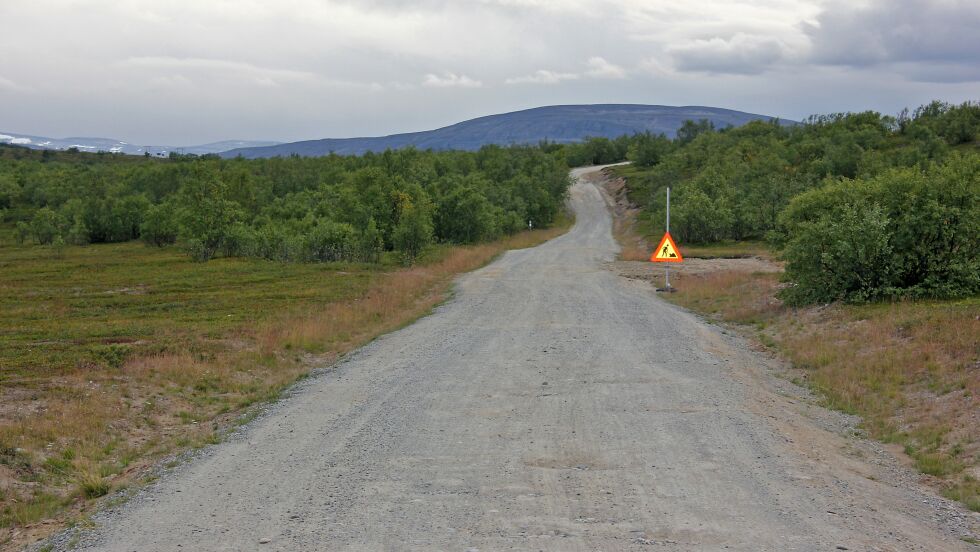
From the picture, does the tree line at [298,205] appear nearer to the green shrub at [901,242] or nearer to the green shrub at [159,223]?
the green shrub at [159,223]

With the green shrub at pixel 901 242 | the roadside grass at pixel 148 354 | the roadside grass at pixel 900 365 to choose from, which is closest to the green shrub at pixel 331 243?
the roadside grass at pixel 148 354

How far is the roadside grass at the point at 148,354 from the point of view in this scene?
356 inches

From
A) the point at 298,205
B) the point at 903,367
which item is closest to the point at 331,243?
the point at 298,205

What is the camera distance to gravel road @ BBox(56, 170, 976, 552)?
6.37 meters

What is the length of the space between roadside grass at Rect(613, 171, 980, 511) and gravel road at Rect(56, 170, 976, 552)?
1.99ft

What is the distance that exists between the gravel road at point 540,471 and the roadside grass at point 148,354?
3.67ft

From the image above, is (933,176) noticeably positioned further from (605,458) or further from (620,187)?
(620,187)

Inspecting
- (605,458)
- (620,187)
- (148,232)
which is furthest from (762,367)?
(620,187)

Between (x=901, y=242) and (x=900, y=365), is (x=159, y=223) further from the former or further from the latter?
(x=900, y=365)

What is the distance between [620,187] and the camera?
118 m

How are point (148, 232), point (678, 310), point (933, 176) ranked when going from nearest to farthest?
1. point (933, 176)
2. point (678, 310)
3. point (148, 232)

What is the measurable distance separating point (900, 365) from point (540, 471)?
794 cm

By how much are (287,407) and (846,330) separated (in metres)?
11.7

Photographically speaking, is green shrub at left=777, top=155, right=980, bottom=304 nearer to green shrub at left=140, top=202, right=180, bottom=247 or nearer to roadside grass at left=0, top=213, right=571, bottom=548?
roadside grass at left=0, top=213, right=571, bottom=548
